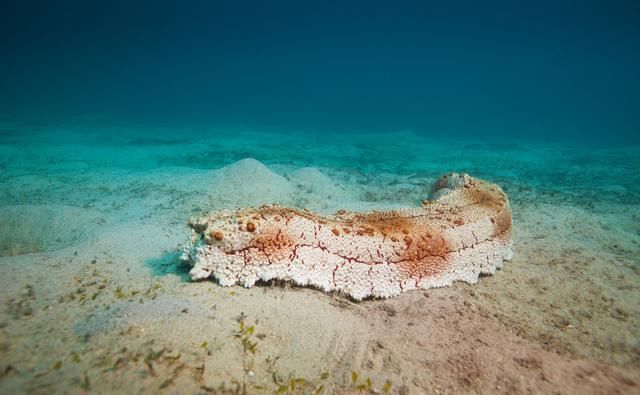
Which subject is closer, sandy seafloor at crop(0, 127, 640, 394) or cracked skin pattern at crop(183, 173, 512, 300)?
sandy seafloor at crop(0, 127, 640, 394)

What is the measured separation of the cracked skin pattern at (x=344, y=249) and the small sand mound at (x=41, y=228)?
304cm

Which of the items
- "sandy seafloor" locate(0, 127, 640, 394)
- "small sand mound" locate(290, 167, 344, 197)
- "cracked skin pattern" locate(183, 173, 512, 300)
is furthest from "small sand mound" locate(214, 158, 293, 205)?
"cracked skin pattern" locate(183, 173, 512, 300)

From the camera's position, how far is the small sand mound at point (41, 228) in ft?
15.3

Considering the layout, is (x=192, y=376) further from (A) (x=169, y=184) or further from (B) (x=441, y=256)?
(A) (x=169, y=184)

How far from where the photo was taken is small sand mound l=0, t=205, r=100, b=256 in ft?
15.3

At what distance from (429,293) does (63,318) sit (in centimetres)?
314

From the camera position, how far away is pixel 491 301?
3338 mm

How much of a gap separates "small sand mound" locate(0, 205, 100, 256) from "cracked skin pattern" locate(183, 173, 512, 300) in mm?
3036

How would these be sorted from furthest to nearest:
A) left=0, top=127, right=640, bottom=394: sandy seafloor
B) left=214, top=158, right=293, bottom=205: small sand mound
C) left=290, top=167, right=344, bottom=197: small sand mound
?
left=290, top=167, right=344, bottom=197: small sand mound, left=214, top=158, right=293, bottom=205: small sand mound, left=0, top=127, right=640, bottom=394: sandy seafloor

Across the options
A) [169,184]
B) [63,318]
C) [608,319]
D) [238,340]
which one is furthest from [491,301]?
[169,184]

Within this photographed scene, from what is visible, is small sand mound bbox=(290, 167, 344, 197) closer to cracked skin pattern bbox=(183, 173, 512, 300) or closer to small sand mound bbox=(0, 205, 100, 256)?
cracked skin pattern bbox=(183, 173, 512, 300)

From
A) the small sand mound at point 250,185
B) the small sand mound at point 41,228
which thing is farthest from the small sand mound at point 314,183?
the small sand mound at point 41,228

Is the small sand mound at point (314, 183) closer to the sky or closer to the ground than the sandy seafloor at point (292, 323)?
closer to the sky

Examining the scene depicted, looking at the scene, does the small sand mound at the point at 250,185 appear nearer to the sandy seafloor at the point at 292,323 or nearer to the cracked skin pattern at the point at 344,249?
the sandy seafloor at the point at 292,323
